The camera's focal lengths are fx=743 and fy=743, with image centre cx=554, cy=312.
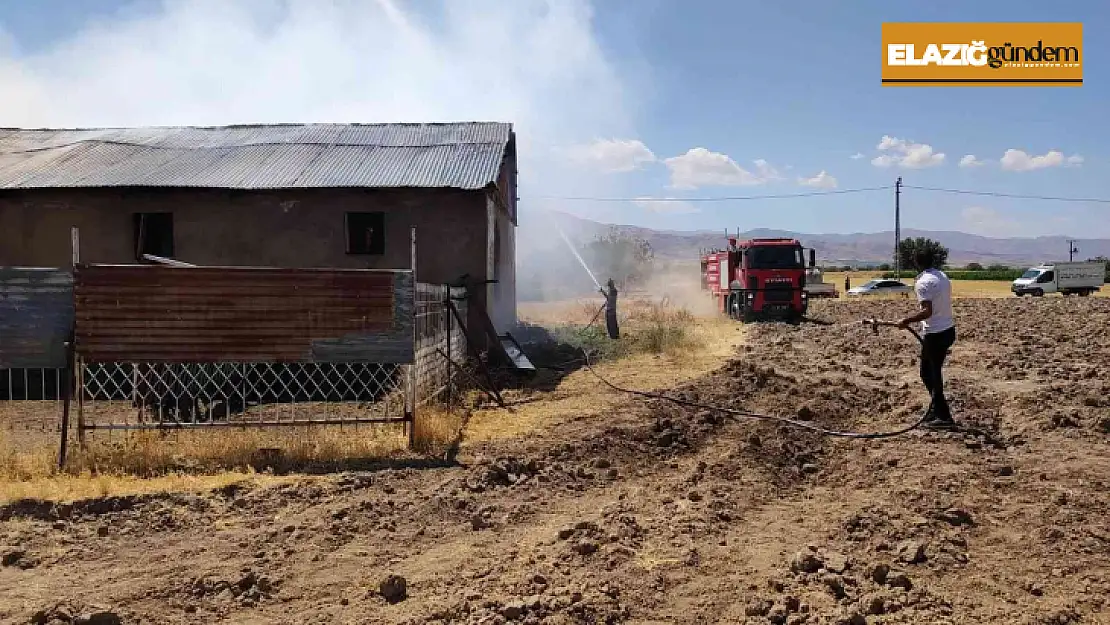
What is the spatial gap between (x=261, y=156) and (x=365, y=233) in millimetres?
3480

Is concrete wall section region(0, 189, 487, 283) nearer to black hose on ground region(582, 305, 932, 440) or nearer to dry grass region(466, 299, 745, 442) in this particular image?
dry grass region(466, 299, 745, 442)

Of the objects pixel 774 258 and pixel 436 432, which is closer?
pixel 436 432

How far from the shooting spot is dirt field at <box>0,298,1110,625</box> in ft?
13.3

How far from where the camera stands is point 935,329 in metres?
7.75

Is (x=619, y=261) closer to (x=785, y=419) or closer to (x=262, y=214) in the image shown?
(x=262, y=214)

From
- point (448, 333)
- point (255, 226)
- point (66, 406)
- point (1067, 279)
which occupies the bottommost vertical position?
point (66, 406)

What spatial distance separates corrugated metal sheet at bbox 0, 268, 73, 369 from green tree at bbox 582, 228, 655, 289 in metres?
52.4

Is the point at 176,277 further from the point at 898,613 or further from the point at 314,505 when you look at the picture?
the point at 898,613

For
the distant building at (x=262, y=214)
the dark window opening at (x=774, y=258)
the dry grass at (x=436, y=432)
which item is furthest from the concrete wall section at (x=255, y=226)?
the dark window opening at (x=774, y=258)

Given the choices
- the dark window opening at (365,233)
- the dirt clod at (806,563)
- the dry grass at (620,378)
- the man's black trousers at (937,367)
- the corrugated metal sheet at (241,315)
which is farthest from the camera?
Result: the dark window opening at (365,233)

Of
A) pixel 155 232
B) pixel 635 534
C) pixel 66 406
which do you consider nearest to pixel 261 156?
pixel 155 232

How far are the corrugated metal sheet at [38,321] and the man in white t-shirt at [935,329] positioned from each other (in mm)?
8520

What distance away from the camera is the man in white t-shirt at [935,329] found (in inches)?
302

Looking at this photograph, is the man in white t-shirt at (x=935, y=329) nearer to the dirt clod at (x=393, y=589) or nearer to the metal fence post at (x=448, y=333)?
the metal fence post at (x=448, y=333)
